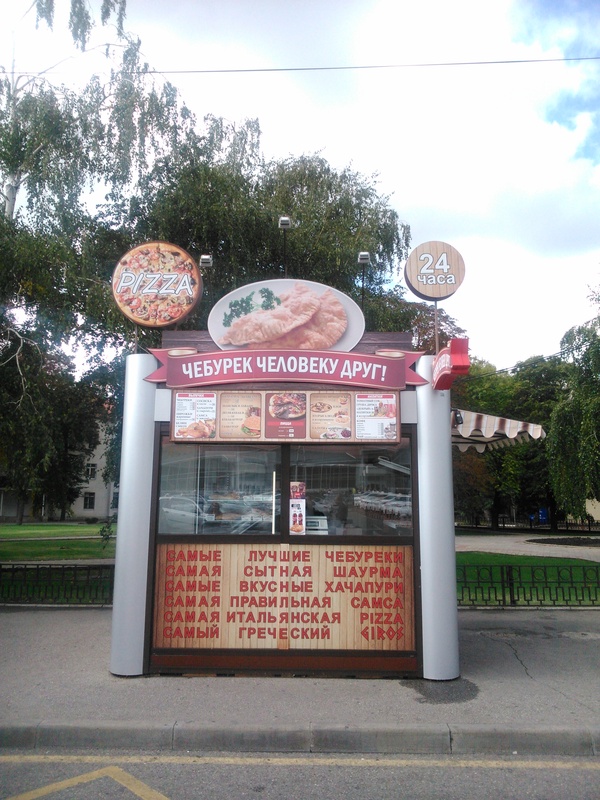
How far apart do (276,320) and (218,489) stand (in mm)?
2037

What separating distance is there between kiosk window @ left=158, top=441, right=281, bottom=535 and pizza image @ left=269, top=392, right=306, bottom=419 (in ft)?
1.52

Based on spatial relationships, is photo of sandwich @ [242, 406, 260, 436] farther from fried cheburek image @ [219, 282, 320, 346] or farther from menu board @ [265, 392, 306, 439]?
fried cheburek image @ [219, 282, 320, 346]

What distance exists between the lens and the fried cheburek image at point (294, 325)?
7145 mm

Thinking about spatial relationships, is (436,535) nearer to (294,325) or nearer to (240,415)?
(240,415)

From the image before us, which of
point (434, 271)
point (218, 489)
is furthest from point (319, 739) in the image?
point (434, 271)

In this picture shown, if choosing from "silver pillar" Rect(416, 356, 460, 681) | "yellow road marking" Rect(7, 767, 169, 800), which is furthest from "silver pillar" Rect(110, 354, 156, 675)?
"silver pillar" Rect(416, 356, 460, 681)

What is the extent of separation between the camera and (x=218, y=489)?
7062 mm

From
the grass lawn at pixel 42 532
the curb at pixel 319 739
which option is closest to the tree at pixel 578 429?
the curb at pixel 319 739

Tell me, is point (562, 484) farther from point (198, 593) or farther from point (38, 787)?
point (38, 787)

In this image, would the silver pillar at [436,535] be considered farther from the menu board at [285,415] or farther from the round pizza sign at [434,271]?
the menu board at [285,415]

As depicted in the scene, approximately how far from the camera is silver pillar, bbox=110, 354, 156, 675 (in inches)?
259

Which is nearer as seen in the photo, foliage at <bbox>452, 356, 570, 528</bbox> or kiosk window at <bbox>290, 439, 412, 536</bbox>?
kiosk window at <bbox>290, 439, 412, 536</bbox>

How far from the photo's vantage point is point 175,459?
706cm

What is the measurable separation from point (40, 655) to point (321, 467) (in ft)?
13.4
